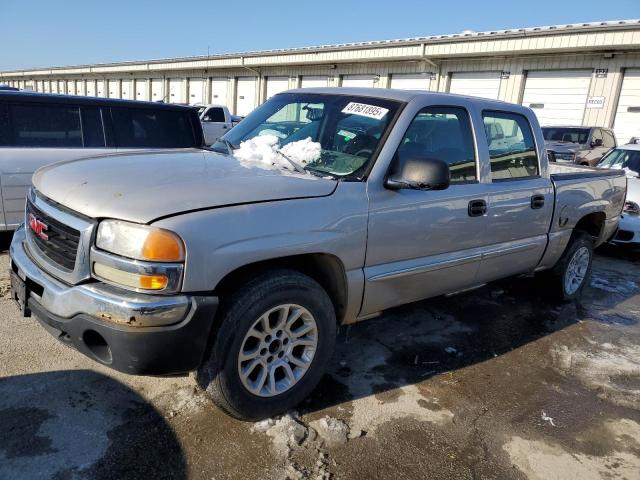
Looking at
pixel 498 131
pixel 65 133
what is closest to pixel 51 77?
pixel 65 133

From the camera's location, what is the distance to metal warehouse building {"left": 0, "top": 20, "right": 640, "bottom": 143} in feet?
50.8

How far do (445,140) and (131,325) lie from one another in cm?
248

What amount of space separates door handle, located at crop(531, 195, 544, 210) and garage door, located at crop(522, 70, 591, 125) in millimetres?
14302

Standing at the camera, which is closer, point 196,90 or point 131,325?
point 131,325

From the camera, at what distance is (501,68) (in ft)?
59.3

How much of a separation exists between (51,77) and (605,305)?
60055 millimetres

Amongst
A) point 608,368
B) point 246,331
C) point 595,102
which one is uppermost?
point 595,102

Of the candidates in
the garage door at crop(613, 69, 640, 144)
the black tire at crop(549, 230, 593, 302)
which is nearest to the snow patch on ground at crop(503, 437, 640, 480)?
the black tire at crop(549, 230, 593, 302)

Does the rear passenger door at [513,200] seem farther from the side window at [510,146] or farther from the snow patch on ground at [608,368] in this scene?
the snow patch on ground at [608,368]

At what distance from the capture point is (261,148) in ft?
11.2

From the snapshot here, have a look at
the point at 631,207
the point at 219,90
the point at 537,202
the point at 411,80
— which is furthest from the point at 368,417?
the point at 219,90

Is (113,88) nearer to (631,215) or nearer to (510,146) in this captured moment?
(631,215)

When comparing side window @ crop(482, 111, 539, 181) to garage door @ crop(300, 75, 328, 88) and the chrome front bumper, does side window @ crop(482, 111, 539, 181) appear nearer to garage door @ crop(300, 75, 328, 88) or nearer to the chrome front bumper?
the chrome front bumper

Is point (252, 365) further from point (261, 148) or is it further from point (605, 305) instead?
point (605, 305)
